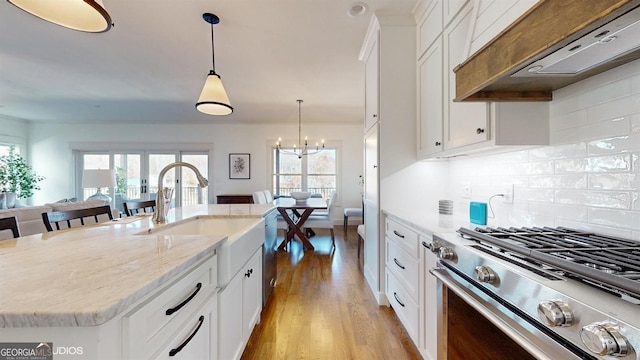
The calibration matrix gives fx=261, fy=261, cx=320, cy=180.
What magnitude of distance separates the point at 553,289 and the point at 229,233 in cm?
176

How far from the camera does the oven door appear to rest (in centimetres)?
66

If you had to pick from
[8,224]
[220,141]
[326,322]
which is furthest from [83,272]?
[220,141]

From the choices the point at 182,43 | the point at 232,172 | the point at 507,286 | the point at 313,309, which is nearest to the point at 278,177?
the point at 232,172

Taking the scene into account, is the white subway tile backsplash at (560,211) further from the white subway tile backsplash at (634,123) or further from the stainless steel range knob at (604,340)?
the stainless steel range knob at (604,340)

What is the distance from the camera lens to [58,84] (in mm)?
3898

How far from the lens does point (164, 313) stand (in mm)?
774

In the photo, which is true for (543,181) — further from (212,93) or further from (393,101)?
(212,93)

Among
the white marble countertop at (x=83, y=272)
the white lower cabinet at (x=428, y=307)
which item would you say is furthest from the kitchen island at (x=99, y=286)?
the white lower cabinet at (x=428, y=307)

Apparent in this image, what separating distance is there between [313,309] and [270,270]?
1.69ft

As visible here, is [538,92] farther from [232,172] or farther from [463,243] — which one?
[232,172]

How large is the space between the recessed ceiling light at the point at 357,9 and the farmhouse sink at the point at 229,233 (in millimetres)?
1927

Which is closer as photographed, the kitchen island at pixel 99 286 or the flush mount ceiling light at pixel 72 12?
the kitchen island at pixel 99 286

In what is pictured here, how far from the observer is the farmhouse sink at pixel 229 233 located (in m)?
1.22

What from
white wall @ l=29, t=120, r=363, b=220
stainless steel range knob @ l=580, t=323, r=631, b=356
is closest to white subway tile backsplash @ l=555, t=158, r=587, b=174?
stainless steel range knob @ l=580, t=323, r=631, b=356
